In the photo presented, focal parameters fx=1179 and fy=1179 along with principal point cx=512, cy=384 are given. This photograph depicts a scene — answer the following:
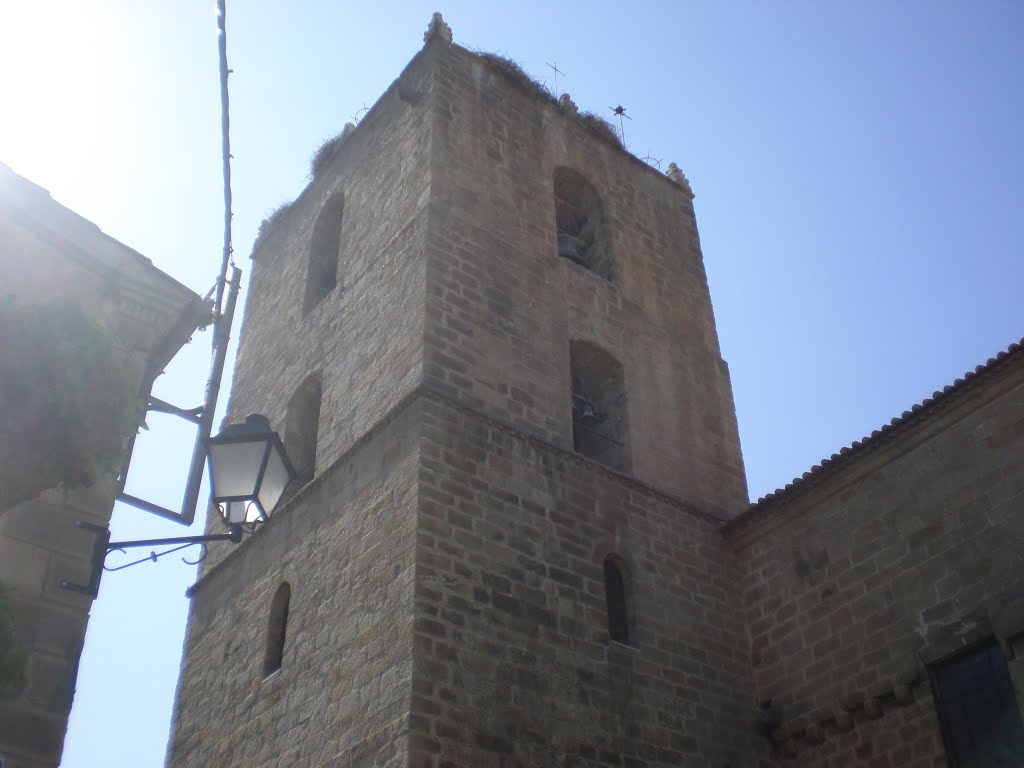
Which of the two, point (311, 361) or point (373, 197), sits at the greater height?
point (373, 197)

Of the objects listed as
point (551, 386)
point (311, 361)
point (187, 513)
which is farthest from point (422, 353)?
point (187, 513)

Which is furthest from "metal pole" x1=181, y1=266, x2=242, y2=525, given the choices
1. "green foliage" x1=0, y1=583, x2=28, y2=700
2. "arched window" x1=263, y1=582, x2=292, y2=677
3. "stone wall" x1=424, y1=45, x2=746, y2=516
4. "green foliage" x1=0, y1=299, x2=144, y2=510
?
"arched window" x1=263, y1=582, x2=292, y2=677

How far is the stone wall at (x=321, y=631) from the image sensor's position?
856cm

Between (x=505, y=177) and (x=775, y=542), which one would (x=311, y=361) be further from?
(x=775, y=542)

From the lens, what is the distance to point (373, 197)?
43.4 feet

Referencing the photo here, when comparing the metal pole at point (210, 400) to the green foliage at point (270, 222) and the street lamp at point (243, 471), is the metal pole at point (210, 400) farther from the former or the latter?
the green foliage at point (270, 222)

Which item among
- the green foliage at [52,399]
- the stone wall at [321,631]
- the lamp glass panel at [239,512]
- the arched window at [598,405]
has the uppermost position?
the arched window at [598,405]

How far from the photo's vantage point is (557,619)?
9422mm

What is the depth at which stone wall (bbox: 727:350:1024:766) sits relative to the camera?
29.6 ft

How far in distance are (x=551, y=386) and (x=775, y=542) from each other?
2552 millimetres

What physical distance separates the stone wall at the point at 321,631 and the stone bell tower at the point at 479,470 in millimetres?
29

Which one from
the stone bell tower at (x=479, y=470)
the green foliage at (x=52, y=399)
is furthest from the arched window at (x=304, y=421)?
the green foliage at (x=52, y=399)

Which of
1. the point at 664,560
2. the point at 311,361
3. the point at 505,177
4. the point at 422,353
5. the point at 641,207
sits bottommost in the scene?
the point at 664,560

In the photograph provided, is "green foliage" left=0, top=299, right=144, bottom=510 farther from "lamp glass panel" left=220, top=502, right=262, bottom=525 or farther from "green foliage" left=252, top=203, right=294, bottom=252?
"green foliage" left=252, top=203, right=294, bottom=252
